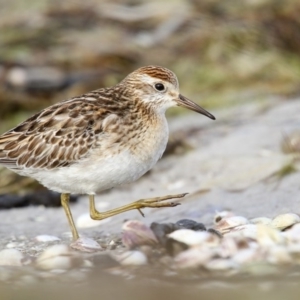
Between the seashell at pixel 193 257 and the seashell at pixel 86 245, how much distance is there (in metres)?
0.60

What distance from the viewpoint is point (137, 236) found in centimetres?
516

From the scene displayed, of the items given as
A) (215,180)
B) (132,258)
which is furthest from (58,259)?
(215,180)

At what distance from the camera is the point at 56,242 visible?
5625 mm

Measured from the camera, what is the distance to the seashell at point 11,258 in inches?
197

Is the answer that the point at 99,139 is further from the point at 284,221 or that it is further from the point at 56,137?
the point at 284,221

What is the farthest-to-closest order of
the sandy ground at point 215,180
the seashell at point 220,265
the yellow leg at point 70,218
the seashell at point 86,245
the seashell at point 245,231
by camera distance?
1. the sandy ground at point 215,180
2. the yellow leg at point 70,218
3. the seashell at point 86,245
4. the seashell at point 245,231
5. the seashell at point 220,265

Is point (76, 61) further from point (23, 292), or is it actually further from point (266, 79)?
point (23, 292)

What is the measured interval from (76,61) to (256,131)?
306 centimetres

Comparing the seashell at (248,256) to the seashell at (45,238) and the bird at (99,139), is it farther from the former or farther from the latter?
the seashell at (45,238)

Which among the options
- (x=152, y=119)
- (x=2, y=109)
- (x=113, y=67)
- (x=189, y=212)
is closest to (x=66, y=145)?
(x=152, y=119)

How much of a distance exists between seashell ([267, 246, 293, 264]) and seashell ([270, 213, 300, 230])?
0.42 metres

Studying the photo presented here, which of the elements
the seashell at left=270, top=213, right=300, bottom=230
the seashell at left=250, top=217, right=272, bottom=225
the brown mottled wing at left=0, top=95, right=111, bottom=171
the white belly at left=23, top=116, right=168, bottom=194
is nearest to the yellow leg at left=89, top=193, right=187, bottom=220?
the white belly at left=23, top=116, right=168, bottom=194

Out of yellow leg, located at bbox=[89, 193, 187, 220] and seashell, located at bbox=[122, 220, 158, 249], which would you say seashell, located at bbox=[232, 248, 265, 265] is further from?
yellow leg, located at bbox=[89, 193, 187, 220]

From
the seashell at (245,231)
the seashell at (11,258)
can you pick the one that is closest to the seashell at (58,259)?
the seashell at (11,258)
